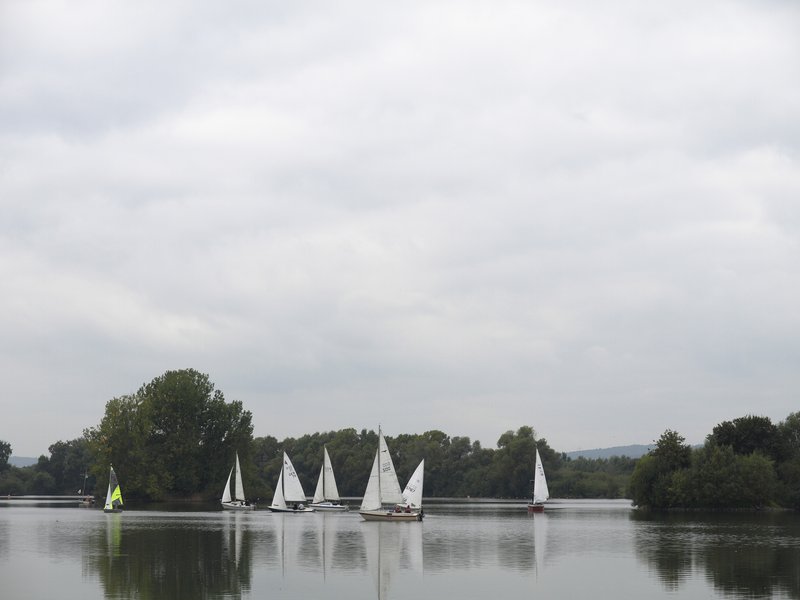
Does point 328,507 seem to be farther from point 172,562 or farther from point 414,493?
point 172,562

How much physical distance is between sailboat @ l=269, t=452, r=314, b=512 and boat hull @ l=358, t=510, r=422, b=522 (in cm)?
2240

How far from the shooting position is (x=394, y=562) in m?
42.8

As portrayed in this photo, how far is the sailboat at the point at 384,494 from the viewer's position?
250ft

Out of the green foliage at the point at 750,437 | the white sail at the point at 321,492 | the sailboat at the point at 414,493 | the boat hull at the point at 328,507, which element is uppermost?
the green foliage at the point at 750,437

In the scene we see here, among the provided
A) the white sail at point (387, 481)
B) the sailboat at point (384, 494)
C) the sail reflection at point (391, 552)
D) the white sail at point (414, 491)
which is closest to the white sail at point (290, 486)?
the sailboat at point (384, 494)

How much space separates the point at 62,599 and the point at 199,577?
268 inches

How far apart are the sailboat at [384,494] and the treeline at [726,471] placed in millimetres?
34391

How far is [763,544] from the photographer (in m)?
52.1

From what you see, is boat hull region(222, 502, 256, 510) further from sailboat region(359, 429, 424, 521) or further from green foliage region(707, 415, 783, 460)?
green foliage region(707, 415, 783, 460)

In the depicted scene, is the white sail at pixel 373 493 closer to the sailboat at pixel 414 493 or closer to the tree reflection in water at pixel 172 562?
the sailboat at pixel 414 493

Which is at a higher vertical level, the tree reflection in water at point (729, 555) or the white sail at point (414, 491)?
the white sail at point (414, 491)

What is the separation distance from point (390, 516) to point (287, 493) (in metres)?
30.0

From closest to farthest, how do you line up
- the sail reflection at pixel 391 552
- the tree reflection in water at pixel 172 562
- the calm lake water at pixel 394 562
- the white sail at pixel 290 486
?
the tree reflection in water at pixel 172 562 → the calm lake water at pixel 394 562 → the sail reflection at pixel 391 552 → the white sail at pixel 290 486

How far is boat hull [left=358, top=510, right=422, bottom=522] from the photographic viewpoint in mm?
76250
